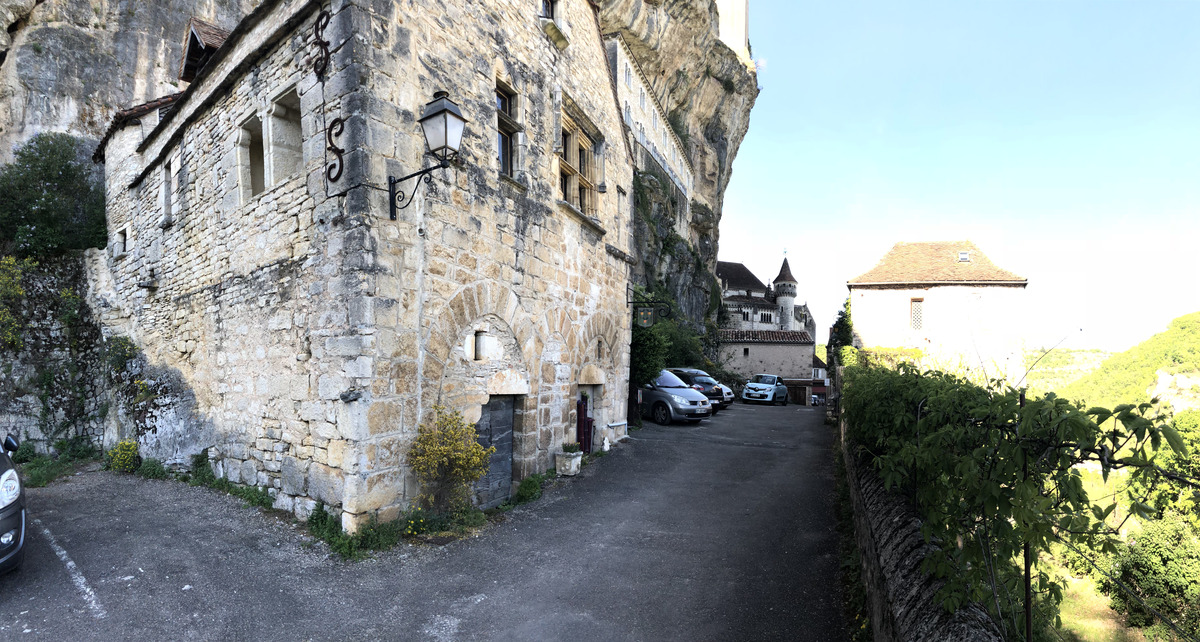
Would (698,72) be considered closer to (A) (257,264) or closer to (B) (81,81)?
(B) (81,81)

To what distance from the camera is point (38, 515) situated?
20.2 feet

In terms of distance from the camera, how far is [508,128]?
7.54 metres

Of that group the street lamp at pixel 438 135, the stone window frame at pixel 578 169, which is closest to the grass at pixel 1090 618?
the stone window frame at pixel 578 169

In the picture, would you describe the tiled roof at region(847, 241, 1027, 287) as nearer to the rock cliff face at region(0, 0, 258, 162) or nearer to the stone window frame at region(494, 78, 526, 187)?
the stone window frame at region(494, 78, 526, 187)

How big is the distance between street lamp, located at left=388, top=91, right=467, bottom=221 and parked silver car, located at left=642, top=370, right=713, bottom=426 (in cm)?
989

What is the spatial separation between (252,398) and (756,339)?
28315mm

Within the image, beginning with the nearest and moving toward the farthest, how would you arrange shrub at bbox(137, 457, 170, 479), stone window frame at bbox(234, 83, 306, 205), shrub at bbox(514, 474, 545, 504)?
1. stone window frame at bbox(234, 83, 306, 205)
2. shrub at bbox(514, 474, 545, 504)
3. shrub at bbox(137, 457, 170, 479)

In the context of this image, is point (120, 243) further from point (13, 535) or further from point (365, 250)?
point (365, 250)

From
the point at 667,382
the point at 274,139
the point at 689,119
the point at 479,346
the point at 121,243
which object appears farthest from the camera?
the point at 689,119

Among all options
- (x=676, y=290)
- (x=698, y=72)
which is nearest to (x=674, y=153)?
(x=698, y=72)

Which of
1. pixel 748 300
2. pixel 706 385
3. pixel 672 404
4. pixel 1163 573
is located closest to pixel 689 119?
pixel 706 385

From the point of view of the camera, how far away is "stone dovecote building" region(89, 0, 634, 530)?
5.38 m

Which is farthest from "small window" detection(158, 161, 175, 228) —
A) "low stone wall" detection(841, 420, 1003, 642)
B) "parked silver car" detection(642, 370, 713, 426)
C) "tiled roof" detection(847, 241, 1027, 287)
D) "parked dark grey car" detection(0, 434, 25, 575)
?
"tiled roof" detection(847, 241, 1027, 287)

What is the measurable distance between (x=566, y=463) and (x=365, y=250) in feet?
14.9
